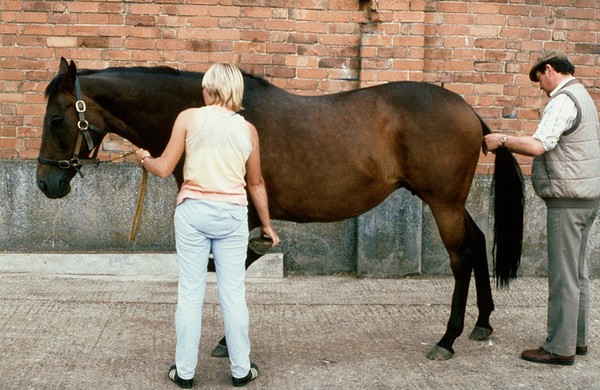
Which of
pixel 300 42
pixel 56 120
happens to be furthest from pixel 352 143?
pixel 300 42

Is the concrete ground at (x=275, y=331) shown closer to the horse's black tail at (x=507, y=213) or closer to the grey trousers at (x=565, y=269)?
the grey trousers at (x=565, y=269)

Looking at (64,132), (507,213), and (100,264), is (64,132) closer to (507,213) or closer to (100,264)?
(100,264)

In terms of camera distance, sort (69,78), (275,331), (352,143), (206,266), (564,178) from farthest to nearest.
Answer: (275,331) → (352,143) → (564,178) → (69,78) → (206,266)

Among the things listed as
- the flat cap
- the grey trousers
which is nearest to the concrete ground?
the grey trousers

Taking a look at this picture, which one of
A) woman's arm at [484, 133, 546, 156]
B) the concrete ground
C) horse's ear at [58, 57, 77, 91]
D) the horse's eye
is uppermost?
horse's ear at [58, 57, 77, 91]

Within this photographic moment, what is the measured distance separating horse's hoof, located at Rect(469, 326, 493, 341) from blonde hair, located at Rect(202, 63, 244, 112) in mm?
2506

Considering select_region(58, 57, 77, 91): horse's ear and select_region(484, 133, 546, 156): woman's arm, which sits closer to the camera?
select_region(58, 57, 77, 91): horse's ear

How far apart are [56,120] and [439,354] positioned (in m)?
2.82

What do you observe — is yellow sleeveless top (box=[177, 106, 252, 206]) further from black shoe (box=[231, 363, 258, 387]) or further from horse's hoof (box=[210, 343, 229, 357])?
horse's hoof (box=[210, 343, 229, 357])

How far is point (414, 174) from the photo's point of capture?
5.33 meters

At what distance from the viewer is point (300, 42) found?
7.39 m

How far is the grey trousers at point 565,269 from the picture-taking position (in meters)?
5.05

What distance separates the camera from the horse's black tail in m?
5.49

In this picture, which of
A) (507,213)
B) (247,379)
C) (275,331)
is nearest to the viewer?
(247,379)
